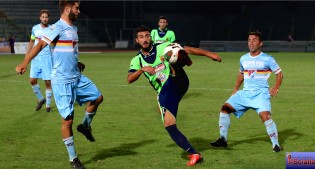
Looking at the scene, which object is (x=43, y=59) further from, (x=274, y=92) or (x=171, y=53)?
(x=171, y=53)

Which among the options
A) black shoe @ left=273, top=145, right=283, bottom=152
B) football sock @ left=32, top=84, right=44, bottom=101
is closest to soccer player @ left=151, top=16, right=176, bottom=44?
football sock @ left=32, top=84, right=44, bottom=101

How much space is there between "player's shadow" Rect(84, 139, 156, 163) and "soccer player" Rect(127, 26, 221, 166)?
123cm

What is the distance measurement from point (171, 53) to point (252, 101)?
2.11 meters

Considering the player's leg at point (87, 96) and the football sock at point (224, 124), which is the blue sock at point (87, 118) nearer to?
the player's leg at point (87, 96)

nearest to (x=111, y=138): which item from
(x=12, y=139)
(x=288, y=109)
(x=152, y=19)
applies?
(x=12, y=139)

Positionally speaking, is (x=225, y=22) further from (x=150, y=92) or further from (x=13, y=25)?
(x=150, y=92)

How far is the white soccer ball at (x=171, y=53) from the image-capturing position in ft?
25.4

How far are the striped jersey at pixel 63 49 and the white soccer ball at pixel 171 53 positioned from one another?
4.39 feet

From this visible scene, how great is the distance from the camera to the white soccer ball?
25.4ft

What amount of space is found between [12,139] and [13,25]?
47567 mm

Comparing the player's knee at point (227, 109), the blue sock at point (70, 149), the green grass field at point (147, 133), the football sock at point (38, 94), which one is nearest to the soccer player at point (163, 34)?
the green grass field at point (147, 133)

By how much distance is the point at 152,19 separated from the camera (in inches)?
2564

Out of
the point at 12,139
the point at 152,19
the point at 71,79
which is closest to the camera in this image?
the point at 71,79

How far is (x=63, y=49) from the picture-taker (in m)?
8.02
